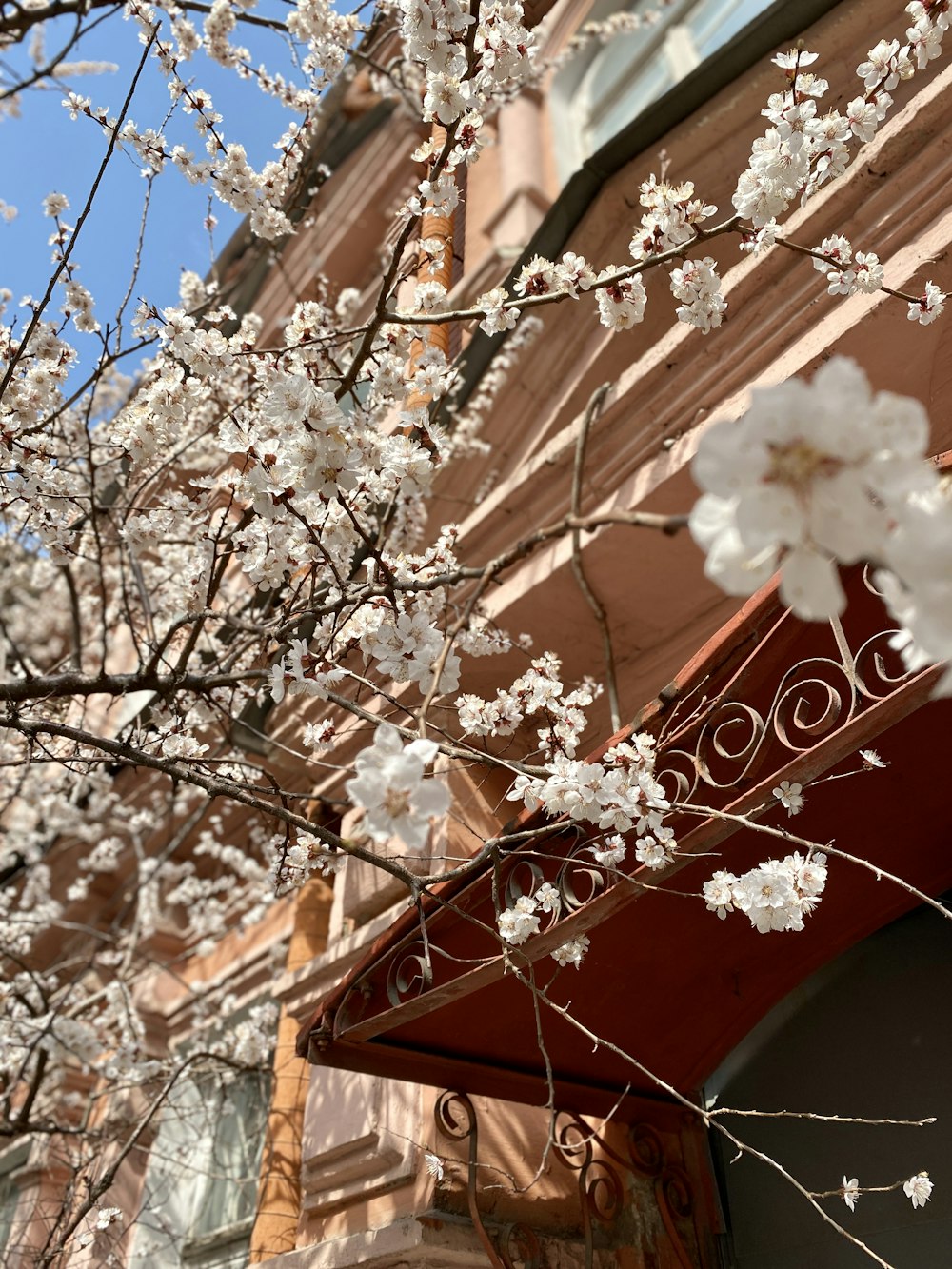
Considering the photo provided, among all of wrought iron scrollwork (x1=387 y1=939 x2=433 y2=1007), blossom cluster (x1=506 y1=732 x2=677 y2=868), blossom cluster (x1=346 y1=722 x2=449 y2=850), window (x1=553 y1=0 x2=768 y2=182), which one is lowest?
blossom cluster (x1=346 y1=722 x2=449 y2=850)

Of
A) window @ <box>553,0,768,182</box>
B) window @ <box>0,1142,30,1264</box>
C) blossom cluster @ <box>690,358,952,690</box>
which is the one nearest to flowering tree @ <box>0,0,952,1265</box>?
blossom cluster @ <box>690,358,952,690</box>

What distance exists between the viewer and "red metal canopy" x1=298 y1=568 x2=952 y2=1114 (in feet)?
7.57

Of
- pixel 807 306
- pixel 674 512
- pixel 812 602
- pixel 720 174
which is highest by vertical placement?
pixel 720 174

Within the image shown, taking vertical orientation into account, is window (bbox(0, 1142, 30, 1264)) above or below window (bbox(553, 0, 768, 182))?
below

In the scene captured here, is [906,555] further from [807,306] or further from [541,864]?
[807,306]

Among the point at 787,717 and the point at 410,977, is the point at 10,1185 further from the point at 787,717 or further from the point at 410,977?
the point at 787,717

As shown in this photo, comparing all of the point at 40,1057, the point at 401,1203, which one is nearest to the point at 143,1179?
the point at 40,1057

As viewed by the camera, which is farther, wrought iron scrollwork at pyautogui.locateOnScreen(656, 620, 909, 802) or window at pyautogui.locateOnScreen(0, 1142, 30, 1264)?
window at pyautogui.locateOnScreen(0, 1142, 30, 1264)

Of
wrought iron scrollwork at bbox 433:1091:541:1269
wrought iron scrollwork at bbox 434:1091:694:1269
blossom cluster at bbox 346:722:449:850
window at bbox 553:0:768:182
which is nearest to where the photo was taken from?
blossom cluster at bbox 346:722:449:850

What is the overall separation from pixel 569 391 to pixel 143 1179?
518cm

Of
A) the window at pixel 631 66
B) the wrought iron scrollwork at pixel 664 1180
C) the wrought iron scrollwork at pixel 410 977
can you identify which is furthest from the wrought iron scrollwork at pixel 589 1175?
the window at pixel 631 66

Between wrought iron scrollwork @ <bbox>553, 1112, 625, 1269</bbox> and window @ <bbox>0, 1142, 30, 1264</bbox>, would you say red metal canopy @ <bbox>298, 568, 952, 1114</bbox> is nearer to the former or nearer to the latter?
wrought iron scrollwork @ <bbox>553, 1112, 625, 1269</bbox>

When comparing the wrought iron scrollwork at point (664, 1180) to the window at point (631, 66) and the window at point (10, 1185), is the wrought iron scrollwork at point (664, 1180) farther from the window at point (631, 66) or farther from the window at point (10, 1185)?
the window at point (631, 66)

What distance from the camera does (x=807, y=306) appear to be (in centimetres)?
332
